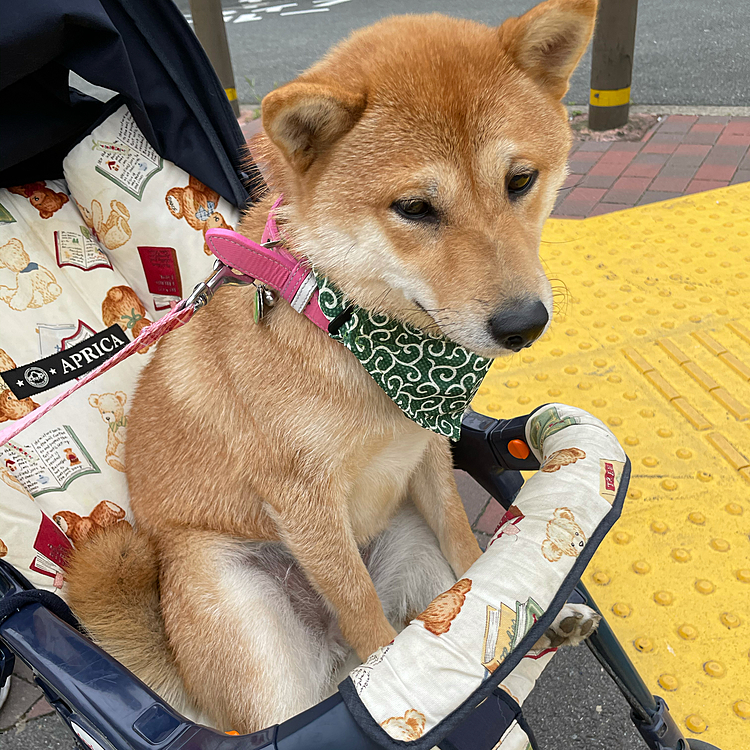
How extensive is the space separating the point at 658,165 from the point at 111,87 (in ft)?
12.3

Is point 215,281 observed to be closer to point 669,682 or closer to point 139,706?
point 139,706

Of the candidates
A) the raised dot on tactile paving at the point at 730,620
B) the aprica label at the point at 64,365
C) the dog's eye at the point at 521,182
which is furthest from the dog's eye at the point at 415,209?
the raised dot on tactile paving at the point at 730,620

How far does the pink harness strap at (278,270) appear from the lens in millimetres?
1301

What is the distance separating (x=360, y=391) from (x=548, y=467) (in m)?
0.42

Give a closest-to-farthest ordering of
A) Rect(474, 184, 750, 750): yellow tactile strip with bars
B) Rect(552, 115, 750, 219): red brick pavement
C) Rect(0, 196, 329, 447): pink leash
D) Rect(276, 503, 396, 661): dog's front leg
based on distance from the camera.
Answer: Rect(0, 196, 329, 447): pink leash, Rect(276, 503, 396, 661): dog's front leg, Rect(474, 184, 750, 750): yellow tactile strip with bars, Rect(552, 115, 750, 219): red brick pavement

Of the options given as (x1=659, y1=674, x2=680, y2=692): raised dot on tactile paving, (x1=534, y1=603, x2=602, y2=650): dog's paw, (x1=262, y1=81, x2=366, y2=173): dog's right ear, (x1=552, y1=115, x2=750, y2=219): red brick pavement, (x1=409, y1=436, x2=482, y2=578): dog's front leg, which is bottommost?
(x1=659, y1=674, x2=680, y2=692): raised dot on tactile paving

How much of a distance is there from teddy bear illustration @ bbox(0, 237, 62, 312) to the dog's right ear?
75 centimetres

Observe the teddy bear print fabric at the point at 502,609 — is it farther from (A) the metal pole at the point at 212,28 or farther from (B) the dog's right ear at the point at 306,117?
(A) the metal pole at the point at 212,28

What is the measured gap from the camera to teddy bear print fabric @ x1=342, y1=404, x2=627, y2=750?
957mm

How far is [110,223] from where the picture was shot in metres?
1.67

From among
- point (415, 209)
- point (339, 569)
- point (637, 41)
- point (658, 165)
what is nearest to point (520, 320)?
point (415, 209)

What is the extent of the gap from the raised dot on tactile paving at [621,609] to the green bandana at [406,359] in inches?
38.3

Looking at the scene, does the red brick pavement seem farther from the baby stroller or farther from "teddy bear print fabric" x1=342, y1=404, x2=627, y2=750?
"teddy bear print fabric" x1=342, y1=404, x2=627, y2=750

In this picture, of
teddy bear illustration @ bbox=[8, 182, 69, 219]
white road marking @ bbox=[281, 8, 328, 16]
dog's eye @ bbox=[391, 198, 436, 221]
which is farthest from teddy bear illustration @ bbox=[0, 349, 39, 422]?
white road marking @ bbox=[281, 8, 328, 16]
